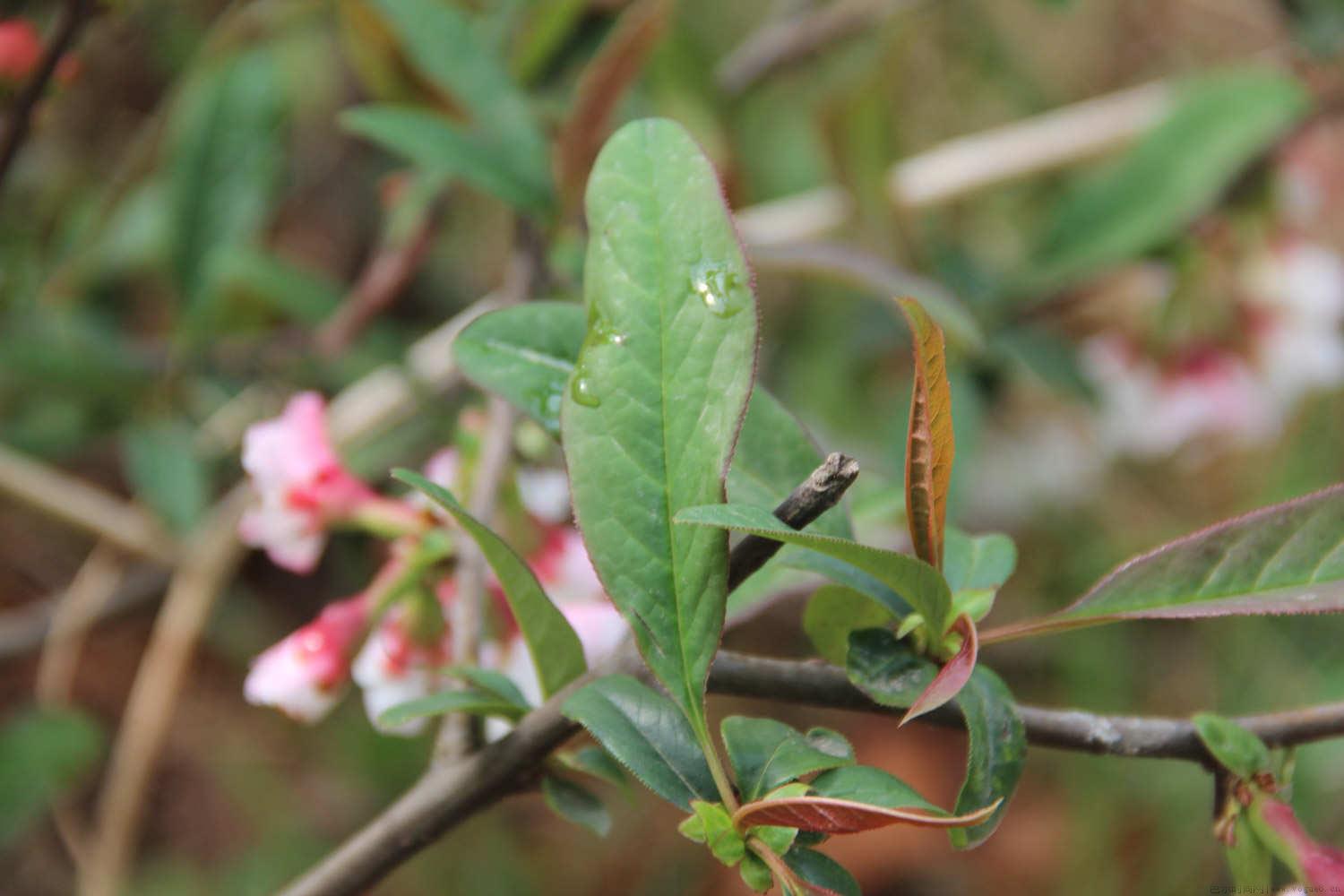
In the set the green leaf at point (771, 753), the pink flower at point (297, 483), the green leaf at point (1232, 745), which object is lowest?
the green leaf at point (1232, 745)

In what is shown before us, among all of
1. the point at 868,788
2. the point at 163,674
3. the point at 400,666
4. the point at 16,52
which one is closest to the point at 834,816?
the point at 868,788

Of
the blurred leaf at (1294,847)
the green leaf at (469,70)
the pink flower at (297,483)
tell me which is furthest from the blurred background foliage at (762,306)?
the blurred leaf at (1294,847)

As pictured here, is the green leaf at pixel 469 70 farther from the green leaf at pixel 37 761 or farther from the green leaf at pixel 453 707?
the green leaf at pixel 37 761

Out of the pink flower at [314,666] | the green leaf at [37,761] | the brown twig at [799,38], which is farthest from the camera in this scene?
the brown twig at [799,38]

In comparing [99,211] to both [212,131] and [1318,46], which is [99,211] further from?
[1318,46]

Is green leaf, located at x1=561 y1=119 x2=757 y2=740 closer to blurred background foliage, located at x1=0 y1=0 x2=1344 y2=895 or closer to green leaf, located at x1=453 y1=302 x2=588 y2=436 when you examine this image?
green leaf, located at x1=453 y1=302 x2=588 y2=436

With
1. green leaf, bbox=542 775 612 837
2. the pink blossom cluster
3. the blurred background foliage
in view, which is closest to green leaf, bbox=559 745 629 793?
green leaf, bbox=542 775 612 837
